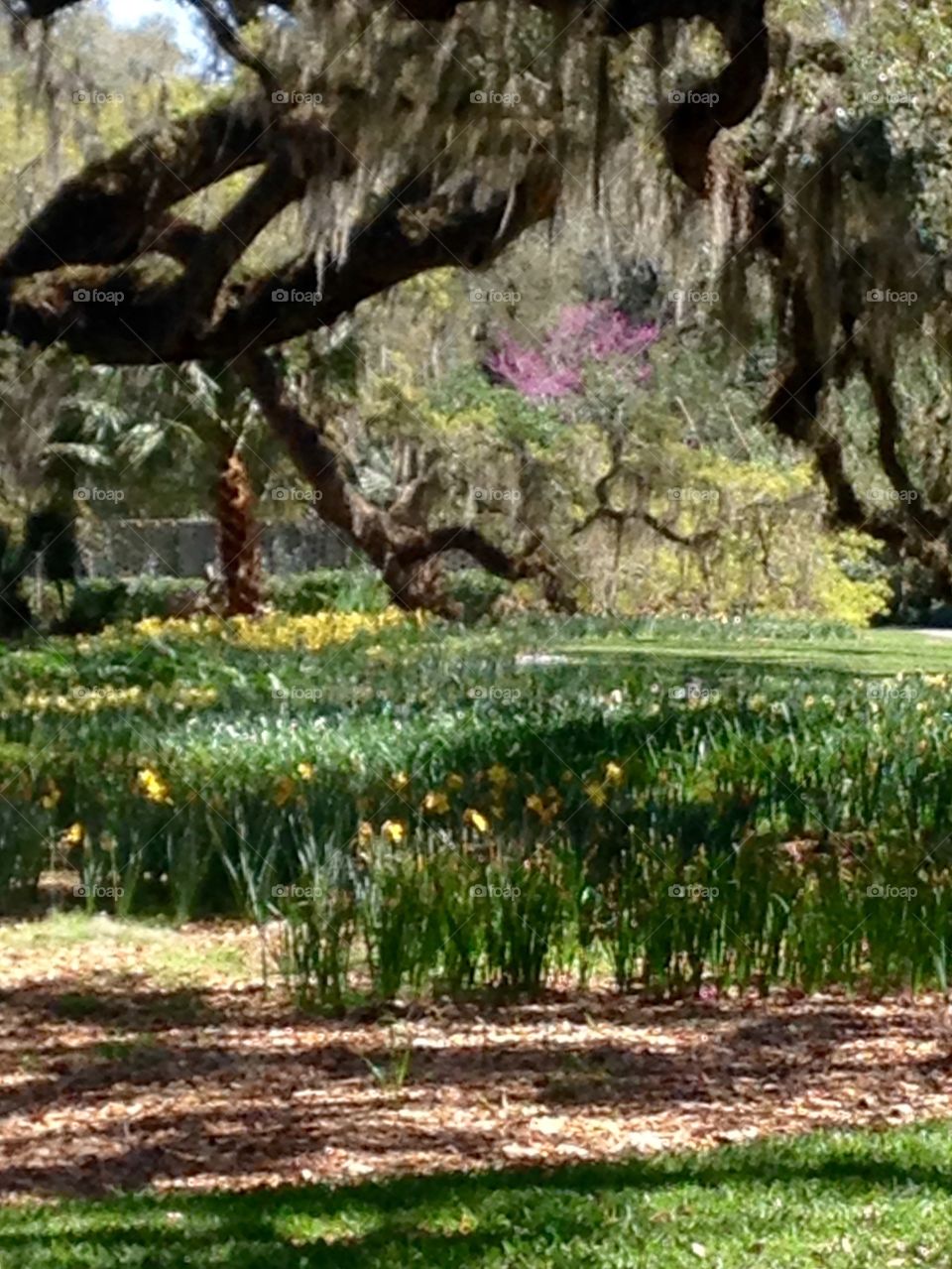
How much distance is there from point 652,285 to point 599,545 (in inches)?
213

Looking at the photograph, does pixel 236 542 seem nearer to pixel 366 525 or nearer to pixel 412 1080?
pixel 366 525

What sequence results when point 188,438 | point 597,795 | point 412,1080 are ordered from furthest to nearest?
point 188,438
point 597,795
point 412,1080

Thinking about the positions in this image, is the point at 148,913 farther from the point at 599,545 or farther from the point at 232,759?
the point at 599,545

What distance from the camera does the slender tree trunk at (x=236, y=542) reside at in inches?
963

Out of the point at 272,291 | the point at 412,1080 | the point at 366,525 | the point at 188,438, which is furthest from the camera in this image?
the point at 188,438

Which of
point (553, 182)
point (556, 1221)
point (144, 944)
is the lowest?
point (144, 944)

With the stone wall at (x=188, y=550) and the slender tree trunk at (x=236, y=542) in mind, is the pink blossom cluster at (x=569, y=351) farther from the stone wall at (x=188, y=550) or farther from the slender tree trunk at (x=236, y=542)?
the stone wall at (x=188, y=550)

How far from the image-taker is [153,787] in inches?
322

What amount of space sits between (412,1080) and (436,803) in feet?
6.95

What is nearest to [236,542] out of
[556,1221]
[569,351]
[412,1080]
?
[569,351]

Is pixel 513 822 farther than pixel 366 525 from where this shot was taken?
No

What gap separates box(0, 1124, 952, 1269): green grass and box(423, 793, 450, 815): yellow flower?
298 cm

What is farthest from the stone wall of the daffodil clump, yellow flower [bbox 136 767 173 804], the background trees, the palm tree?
yellow flower [bbox 136 767 173 804]

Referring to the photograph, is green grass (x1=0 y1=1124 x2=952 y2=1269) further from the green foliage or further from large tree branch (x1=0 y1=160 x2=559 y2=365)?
large tree branch (x1=0 y1=160 x2=559 y2=365)
